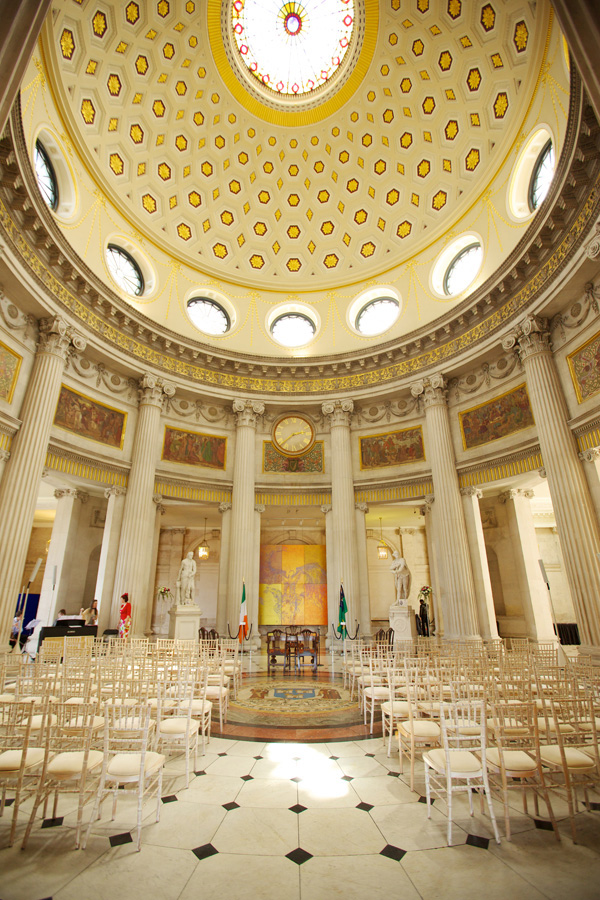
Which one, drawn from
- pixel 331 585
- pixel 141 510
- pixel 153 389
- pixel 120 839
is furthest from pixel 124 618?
A: pixel 120 839

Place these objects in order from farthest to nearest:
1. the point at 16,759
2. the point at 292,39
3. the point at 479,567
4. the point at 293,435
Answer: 1. the point at 293,435
2. the point at 292,39
3. the point at 479,567
4. the point at 16,759

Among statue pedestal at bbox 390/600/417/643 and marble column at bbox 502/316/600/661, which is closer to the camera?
marble column at bbox 502/316/600/661

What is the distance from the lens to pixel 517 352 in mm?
14383

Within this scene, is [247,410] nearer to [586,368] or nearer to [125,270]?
[125,270]

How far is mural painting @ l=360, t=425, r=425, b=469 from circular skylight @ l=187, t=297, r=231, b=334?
8733 mm

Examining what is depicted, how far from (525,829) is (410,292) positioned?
19.0 metres

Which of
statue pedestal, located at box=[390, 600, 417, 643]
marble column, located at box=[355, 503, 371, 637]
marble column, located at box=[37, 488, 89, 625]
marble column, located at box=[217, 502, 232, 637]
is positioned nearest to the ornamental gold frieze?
marble column, located at box=[217, 502, 232, 637]

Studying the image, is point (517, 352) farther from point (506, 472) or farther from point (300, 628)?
point (300, 628)

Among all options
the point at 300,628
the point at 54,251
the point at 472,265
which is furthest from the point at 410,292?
the point at 300,628

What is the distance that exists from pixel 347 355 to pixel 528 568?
11245 mm

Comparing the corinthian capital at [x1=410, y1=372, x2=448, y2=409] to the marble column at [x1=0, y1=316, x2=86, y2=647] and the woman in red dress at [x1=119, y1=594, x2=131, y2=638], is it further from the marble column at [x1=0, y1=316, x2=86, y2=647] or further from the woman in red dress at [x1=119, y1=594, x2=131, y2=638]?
the woman in red dress at [x1=119, y1=594, x2=131, y2=638]

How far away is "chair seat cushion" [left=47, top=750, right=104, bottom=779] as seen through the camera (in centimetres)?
375

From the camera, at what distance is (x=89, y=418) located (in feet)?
50.2

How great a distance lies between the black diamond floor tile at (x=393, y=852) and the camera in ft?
11.7
